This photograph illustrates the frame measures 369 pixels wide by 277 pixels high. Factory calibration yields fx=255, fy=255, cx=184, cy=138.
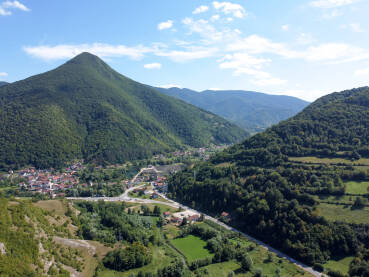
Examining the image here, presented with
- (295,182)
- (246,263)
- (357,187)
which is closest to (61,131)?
(295,182)

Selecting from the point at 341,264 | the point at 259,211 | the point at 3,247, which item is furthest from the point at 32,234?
the point at 341,264

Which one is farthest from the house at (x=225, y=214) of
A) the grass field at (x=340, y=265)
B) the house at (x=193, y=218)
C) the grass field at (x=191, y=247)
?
the grass field at (x=340, y=265)

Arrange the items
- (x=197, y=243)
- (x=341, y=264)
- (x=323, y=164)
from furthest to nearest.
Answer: (x=323, y=164)
(x=197, y=243)
(x=341, y=264)

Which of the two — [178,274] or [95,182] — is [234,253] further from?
[95,182]

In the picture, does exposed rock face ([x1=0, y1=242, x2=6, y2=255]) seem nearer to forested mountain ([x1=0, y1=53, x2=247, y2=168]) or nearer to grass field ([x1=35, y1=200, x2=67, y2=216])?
grass field ([x1=35, y1=200, x2=67, y2=216])

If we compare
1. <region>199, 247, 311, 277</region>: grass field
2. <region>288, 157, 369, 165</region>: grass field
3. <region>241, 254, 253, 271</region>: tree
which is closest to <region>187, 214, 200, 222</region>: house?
<region>199, 247, 311, 277</region>: grass field

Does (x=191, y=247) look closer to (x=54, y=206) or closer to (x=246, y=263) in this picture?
(x=246, y=263)
